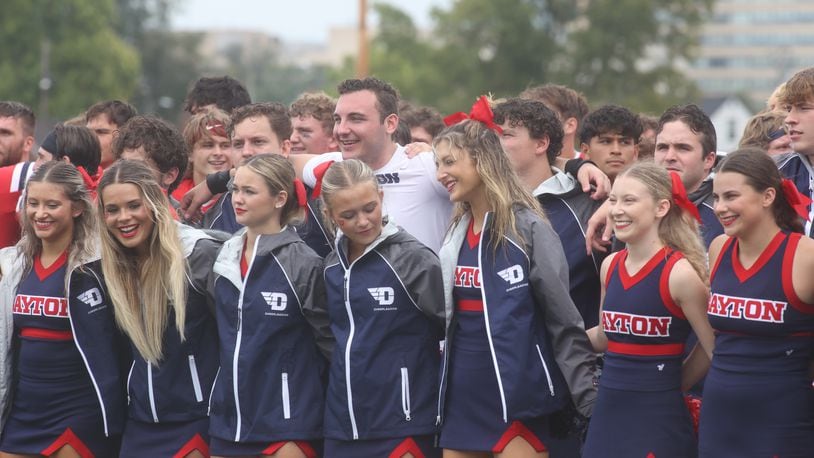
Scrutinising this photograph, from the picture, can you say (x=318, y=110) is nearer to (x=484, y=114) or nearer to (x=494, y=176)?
(x=484, y=114)

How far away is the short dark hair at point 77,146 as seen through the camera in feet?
25.7

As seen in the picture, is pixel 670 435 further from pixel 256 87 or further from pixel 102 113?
pixel 256 87

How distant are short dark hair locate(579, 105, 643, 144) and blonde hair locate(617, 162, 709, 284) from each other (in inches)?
73.8

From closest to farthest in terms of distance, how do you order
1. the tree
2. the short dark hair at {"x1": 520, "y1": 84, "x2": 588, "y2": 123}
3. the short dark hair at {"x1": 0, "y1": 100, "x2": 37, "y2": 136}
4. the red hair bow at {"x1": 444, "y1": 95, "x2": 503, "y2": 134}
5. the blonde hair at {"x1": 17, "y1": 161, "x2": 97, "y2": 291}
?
the red hair bow at {"x1": 444, "y1": 95, "x2": 503, "y2": 134} < the blonde hair at {"x1": 17, "y1": 161, "x2": 97, "y2": 291} < the short dark hair at {"x1": 520, "y1": 84, "x2": 588, "y2": 123} < the short dark hair at {"x1": 0, "y1": 100, "x2": 37, "y2": 136} < the tree

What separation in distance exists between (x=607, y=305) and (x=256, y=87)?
103446 millimetres

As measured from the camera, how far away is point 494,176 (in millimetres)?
6285

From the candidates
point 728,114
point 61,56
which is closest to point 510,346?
point 61,56

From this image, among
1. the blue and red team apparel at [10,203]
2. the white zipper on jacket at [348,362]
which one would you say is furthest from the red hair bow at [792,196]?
the blue and red team apparel at [10,203]

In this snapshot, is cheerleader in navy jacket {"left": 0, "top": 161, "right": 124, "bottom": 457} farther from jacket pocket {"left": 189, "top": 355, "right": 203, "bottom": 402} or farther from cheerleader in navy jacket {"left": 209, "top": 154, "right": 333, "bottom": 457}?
cheerleader in navy jacket {"left": 209, "top": 154, "right": 333, "bottom": 457}

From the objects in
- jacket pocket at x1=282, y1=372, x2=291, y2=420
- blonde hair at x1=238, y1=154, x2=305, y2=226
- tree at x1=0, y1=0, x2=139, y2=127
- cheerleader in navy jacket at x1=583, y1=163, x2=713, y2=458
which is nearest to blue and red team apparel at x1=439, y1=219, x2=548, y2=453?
cheerleader in navy jacket at x1=583, y1=163, x2=713, y2=458

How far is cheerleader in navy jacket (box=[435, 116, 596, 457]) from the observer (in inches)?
236

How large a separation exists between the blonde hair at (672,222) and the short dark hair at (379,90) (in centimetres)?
185

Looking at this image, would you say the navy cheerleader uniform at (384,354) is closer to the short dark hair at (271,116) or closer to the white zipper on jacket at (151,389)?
the white zipper on jacket at (151,389)

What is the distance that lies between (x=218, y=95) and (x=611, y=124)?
9.67 feet
